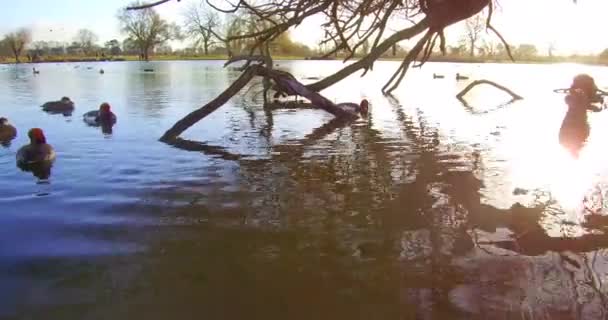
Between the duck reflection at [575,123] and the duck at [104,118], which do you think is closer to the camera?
the duck reflection at [575,123]

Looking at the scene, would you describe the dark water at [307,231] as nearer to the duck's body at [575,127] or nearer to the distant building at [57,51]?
the duck's body at [575,127]

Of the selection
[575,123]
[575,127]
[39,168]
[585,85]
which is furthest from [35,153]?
[575,127]

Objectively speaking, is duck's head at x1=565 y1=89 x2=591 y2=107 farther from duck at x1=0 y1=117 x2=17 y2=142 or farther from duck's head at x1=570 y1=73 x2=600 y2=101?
duck at x1=0 y1=117 x2=17 y2=142

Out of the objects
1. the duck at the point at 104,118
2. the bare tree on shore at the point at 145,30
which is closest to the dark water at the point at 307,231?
the duck at the point at 104,118

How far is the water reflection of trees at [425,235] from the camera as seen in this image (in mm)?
5039

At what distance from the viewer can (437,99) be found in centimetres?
2767

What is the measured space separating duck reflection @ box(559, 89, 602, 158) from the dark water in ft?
1.04

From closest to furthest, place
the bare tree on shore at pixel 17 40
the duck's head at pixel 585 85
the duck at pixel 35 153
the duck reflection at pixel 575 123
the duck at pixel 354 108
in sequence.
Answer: the duck at pixel 35 153
the duck reflection at pixel 575 123
the duck's head at pixel 585 85
the duck at pixel 354 108
the bare tree on shore at pixel 17 40

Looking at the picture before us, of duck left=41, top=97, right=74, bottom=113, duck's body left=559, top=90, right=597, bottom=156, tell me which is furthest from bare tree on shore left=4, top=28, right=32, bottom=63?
duck's body left=559, top=90, right=597, bottom=156

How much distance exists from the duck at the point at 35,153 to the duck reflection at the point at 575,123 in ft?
38.3

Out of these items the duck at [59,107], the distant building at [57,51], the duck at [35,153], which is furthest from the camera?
the distant building at [57,51]

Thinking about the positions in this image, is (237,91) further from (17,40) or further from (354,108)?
(17,40)

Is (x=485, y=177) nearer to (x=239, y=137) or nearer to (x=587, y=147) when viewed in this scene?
(x=587, y=147)

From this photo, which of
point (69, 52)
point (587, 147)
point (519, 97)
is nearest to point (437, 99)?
point (519, 97)
